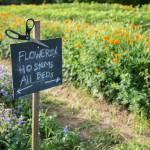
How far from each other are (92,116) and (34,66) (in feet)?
5.76

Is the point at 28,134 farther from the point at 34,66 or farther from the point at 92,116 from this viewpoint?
the point at 92,116

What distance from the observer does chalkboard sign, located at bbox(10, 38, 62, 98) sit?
7.53 feet

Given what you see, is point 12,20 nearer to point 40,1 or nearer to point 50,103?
point 50,103

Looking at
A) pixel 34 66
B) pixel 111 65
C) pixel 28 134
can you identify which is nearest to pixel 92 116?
pixel 111 65

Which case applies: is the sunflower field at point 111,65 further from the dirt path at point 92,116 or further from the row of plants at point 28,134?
the row of plants at point 28,134

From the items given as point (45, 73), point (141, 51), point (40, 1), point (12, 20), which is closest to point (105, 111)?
point (141, 51)

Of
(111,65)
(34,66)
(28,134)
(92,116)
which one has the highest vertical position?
(34,66)

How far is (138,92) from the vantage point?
11.9 feet

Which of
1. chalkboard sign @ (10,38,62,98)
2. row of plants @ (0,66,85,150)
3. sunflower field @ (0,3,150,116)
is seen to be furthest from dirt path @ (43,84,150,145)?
chalkboard sign @ (10,38,62,98)

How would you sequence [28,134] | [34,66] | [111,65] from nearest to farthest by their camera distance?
1. [34,66]
2. [28,134]
3. [111,65]

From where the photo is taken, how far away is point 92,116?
3.96 meters

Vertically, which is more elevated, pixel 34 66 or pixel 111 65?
pixel 34 66

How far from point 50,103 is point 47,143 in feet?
4.35

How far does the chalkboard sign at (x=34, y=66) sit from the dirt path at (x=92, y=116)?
122cm
